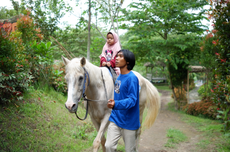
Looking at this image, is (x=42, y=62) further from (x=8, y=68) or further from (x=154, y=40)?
(x=154, y=40)

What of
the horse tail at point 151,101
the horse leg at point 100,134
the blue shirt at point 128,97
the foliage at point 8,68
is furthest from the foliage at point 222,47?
the foliage at point 8,68

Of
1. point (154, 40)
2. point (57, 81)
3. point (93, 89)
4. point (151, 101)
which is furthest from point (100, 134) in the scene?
point (154, 40)

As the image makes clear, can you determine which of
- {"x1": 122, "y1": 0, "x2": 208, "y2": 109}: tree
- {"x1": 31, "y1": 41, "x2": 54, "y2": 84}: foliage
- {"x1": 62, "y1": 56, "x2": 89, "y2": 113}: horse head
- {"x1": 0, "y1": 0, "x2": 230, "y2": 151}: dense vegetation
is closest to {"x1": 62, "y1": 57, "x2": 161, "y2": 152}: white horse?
{"x1": 62, "y1": 56, "x2": 89, "y2": 113}: horse head

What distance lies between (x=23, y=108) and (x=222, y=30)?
20.0ft

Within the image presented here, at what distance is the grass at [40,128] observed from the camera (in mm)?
3734

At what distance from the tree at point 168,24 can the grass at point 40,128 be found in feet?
17.8

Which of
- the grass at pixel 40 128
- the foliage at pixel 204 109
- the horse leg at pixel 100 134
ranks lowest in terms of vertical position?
the foliage at pixel 204 109

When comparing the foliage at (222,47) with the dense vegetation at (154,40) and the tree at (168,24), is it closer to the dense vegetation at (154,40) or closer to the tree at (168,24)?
the dense vegetation at (154,40)

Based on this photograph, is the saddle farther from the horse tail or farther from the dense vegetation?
the dense vegetation

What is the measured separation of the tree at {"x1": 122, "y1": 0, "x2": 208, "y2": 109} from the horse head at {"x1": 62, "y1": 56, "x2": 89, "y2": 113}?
6779mm

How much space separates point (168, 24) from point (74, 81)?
7773 millimetres

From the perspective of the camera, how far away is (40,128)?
4.54 metres

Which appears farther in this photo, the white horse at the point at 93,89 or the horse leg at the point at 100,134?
the horse leg at the point at 100,134

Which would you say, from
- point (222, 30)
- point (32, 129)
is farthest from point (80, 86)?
point (222, 30)
